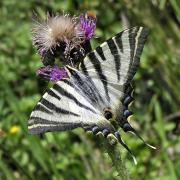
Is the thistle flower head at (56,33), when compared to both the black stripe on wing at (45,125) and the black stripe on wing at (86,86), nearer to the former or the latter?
the black stripe on wing at (86,86)

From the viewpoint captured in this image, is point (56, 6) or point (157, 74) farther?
point (56, 6)

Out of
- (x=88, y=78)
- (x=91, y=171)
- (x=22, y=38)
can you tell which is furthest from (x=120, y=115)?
(x=22, y=38)

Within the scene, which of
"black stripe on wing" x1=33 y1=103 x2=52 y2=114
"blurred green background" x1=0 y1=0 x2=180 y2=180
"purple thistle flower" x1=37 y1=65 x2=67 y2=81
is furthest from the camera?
"blurred green background" x1=0 y1=0 x2=180 y2=180

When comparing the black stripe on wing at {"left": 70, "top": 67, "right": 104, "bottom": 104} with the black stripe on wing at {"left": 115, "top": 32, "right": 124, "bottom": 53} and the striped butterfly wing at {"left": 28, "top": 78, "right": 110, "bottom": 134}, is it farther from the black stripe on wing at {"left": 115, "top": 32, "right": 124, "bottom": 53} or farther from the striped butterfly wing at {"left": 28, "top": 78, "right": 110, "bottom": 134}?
the black stripe on wing at {"left": 115, "top": 32, "right": 124, "bottom": 53}

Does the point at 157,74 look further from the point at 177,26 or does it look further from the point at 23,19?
the point at 23,19

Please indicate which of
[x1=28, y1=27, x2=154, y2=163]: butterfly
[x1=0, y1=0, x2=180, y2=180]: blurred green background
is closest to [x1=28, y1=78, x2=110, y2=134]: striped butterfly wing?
[x1=28, y1=27, x2=154, y2=163]: butterfly

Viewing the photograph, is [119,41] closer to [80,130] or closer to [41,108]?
[41,108]

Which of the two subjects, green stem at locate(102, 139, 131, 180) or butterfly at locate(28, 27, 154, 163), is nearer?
butterfly at locate(28, 27, 154, 163)

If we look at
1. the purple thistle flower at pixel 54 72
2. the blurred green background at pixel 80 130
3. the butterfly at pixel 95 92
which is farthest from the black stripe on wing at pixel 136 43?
the blurred green background at pixel 80 130
